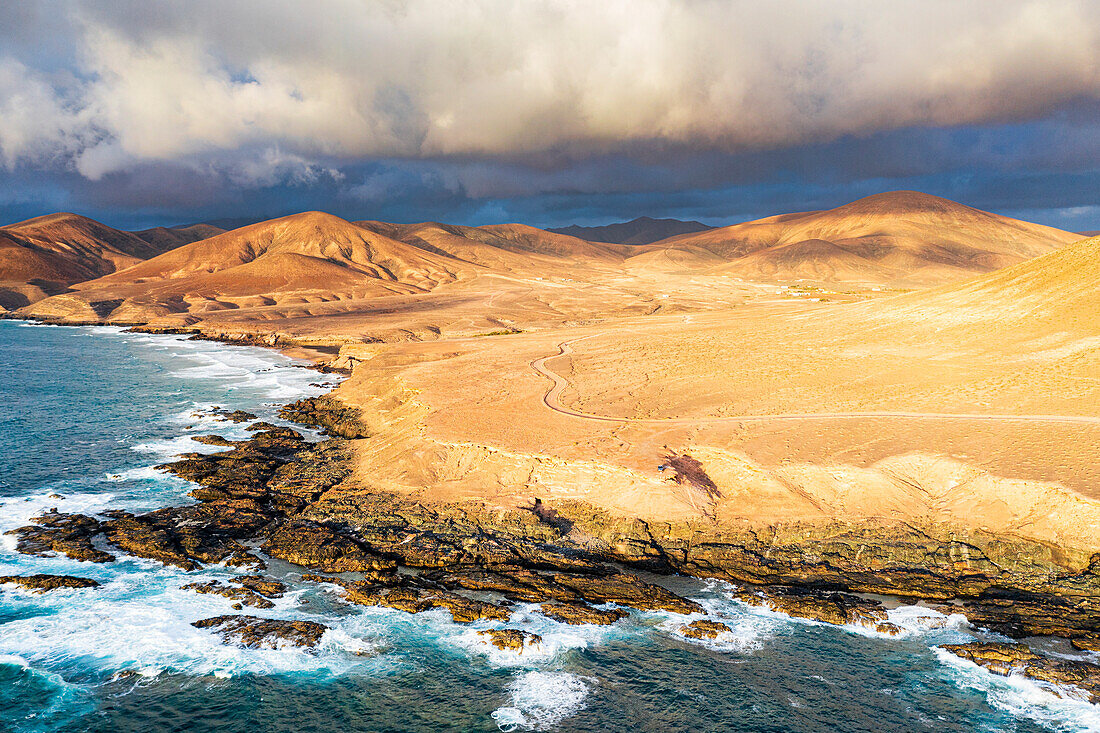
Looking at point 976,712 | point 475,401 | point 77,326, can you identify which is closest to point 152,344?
point 77,326

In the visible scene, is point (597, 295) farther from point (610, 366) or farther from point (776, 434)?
point (776, 434)

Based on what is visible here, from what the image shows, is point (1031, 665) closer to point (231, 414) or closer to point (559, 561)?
point (559, 561)

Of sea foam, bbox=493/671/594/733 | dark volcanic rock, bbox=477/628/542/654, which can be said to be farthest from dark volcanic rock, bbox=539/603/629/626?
sea foam, bbox=493/671/594/733

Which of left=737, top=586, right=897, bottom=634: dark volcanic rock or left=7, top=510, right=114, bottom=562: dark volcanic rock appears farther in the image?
left=7, top=510, right=114, bottom=562: dark volcanic rock

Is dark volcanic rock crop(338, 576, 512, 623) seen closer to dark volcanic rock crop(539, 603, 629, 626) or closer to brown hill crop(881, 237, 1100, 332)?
dark volcanic rock crop(539, 603, 629, 626)

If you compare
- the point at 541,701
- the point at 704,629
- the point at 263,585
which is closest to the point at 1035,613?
the point at 704,629

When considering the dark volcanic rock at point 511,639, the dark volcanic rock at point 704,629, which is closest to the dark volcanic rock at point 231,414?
the dark volcanic rock at point 511,639

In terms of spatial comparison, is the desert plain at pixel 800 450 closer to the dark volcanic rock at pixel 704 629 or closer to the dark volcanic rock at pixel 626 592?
the dark volcanic rock at pixel 626 592
